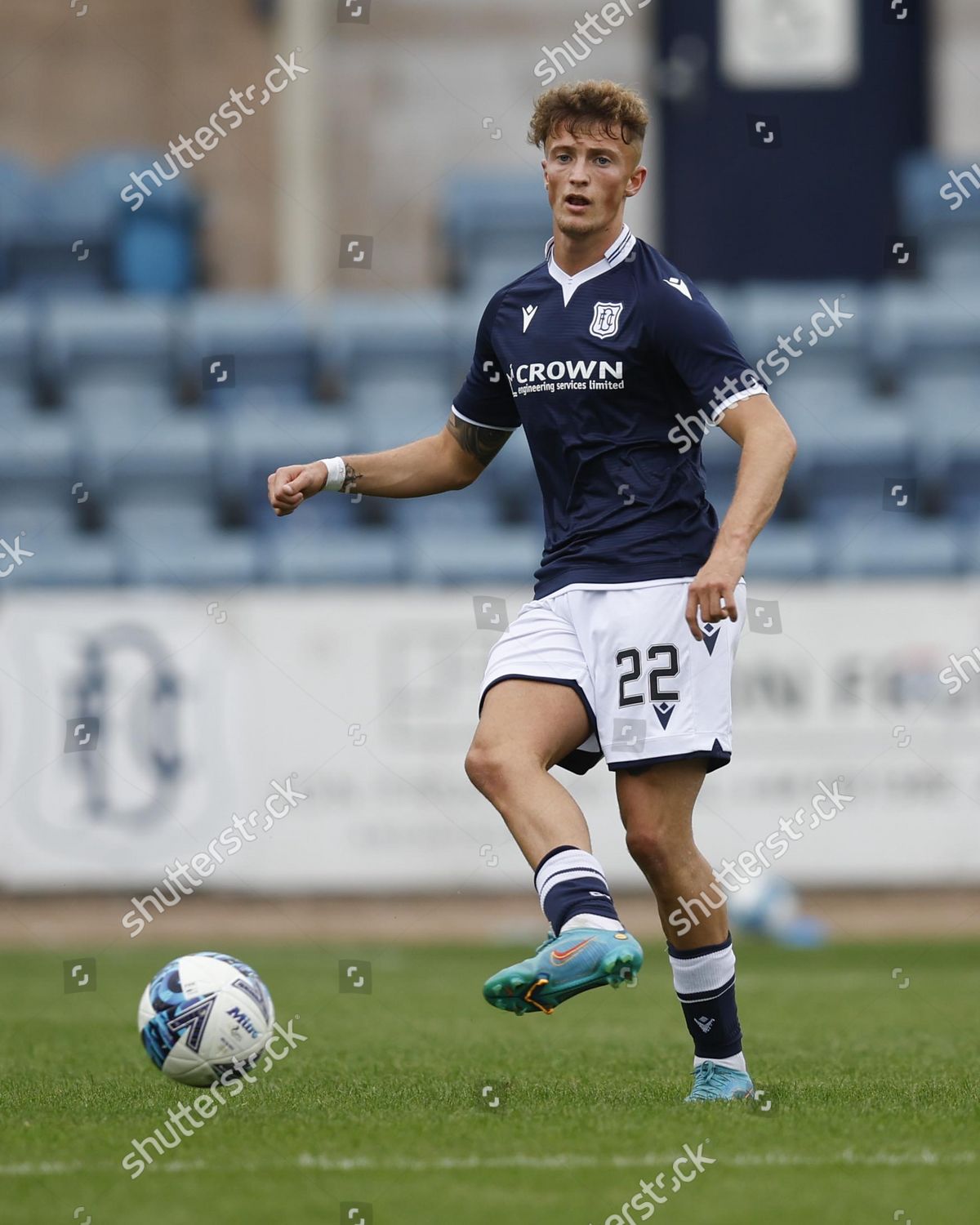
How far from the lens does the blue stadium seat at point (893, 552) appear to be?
1258 cm

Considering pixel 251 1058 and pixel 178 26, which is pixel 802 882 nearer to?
pixel 251 1058

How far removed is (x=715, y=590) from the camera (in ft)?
13.2

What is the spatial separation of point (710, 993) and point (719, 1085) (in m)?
0.22

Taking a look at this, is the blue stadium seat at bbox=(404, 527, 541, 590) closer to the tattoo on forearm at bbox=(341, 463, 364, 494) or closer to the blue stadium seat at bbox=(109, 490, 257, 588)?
the blue stadium seat at bbox=(109, 490, 257, 588)

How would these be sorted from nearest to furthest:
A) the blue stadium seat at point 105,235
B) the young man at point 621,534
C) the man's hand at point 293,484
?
the young man at point 621,534 → the man's hand at point 293,484 → the blue stadium seat at point 105,235

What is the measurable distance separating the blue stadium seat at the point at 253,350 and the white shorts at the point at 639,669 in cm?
952

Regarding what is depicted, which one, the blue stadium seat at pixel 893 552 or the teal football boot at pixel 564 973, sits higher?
the teal football boot at pixel 564 973

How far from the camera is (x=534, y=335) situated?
15.1 feet

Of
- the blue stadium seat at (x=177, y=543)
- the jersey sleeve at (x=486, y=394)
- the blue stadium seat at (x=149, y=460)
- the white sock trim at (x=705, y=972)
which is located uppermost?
the jersey sleeve at (x=486, y=394)

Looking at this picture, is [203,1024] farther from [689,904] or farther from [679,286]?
[679,286]

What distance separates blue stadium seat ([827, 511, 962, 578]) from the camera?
12.6 metres

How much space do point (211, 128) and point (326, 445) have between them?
3.53 metres
